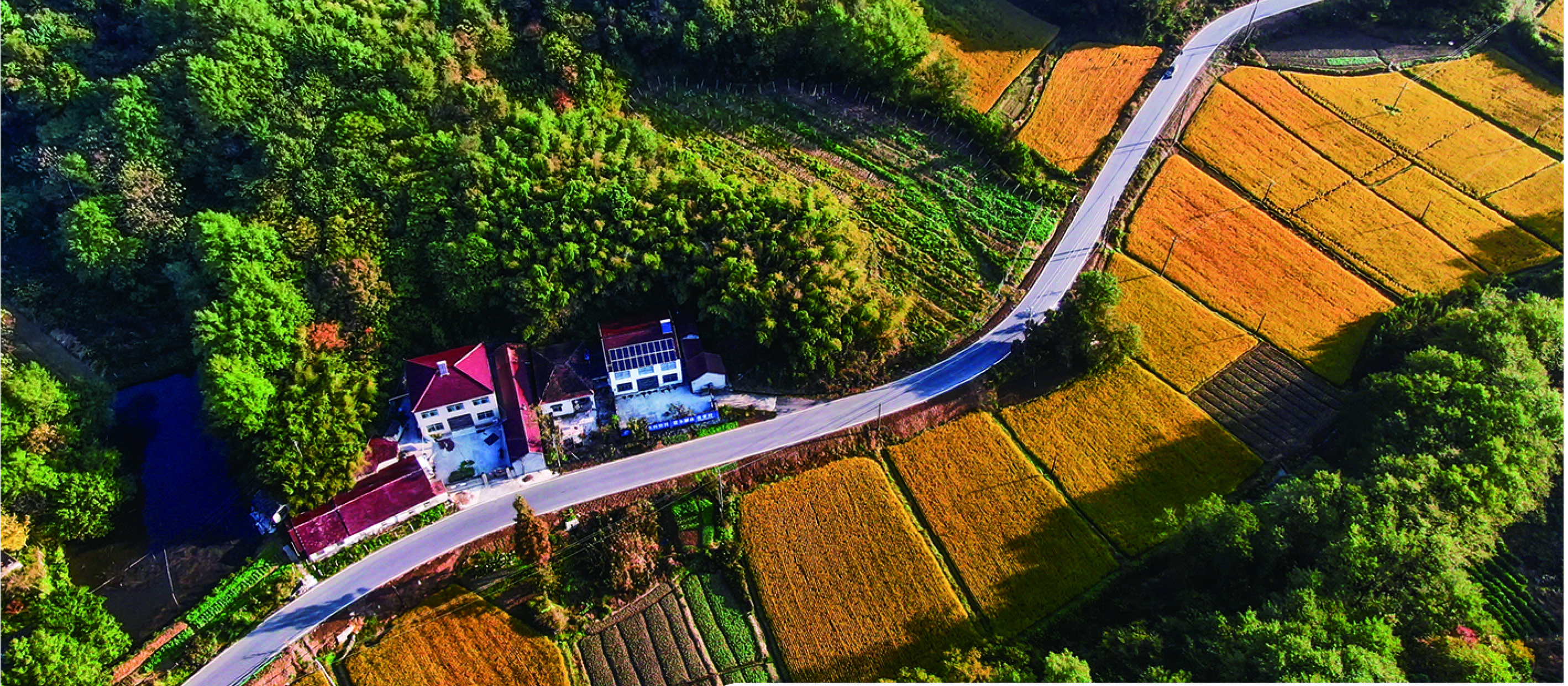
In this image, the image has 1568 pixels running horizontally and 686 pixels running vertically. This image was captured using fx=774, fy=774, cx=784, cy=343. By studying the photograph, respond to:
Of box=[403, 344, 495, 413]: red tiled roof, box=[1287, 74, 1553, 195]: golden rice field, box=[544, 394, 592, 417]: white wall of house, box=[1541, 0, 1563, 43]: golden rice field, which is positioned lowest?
box=[544, 394, 592, 417]: white wall of house

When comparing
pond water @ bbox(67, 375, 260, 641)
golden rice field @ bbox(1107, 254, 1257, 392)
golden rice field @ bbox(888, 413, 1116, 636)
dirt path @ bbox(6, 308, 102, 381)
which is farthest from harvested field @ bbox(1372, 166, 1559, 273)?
dirt path @ bbox(6, 308, 102, 381)

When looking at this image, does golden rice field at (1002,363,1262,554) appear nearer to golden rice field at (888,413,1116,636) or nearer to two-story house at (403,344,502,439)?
golden rice field at (888,413,1116,636)

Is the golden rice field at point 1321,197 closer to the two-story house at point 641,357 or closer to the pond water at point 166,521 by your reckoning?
the two-story house at point 641,357

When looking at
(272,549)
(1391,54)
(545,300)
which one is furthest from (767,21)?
(1391,54)

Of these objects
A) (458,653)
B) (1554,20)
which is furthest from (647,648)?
(1554,20)

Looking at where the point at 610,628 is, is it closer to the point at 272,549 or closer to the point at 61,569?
the point at 272,549

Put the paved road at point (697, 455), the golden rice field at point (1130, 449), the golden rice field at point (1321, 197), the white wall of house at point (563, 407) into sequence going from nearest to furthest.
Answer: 1. the paved road at point (697, 455)
2. the golden rice field at point (1130, 449)
3. the white wall of house at point (563, 407)
4. the golden rice field at point (1321, 197)

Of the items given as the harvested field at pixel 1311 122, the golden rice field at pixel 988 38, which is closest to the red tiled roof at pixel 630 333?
the golden rice field at pixel 988 38
